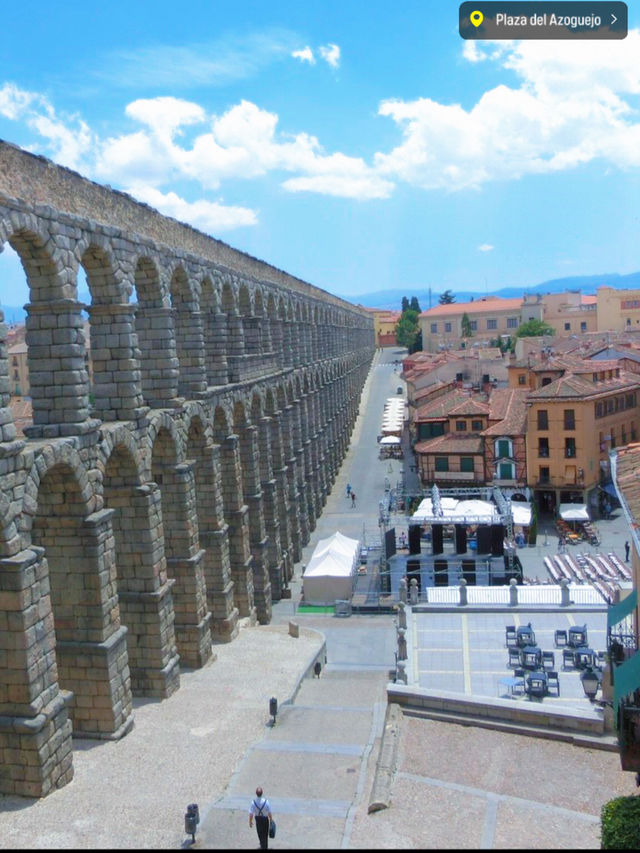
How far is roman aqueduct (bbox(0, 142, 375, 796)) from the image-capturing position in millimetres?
18953

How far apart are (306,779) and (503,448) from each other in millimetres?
42366

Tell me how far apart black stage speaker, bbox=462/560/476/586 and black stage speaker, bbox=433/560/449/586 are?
0.89 metres

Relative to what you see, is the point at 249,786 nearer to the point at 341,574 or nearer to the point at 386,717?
the point at 386,717

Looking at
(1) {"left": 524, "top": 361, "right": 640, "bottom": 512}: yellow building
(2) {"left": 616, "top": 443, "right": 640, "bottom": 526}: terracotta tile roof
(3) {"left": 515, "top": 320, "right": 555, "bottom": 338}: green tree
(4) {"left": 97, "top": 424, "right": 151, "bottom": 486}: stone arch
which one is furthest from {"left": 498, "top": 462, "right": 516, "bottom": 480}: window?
(3) {"left": 515, "top": 320, "right": 555, "bottom": 338}: green tree

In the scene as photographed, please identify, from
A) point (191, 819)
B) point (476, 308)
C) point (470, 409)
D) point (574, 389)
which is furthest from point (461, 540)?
point (476, 308)

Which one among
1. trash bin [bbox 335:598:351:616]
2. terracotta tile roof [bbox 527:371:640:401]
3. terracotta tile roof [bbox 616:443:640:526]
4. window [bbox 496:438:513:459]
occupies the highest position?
terracotta tile roof [bbox 616:443:640:526]

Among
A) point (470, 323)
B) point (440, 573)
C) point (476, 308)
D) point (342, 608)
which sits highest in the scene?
point (476, 308)

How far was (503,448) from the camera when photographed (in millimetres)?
60156

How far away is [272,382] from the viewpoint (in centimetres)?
4728

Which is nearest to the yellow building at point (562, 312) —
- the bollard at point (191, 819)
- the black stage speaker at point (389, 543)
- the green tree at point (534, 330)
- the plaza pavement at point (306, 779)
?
the green tree at point (534, 330)

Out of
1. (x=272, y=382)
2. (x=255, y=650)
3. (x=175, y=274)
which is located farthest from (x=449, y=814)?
(x=272, y=382)

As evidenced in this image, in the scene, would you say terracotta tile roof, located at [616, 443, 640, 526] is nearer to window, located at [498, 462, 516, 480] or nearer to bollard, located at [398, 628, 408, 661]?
bollard, located at [398, 628, 408, 661]

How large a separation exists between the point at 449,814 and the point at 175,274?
65.6ft

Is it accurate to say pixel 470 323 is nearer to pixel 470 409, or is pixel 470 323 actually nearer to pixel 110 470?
pixel 470 409
